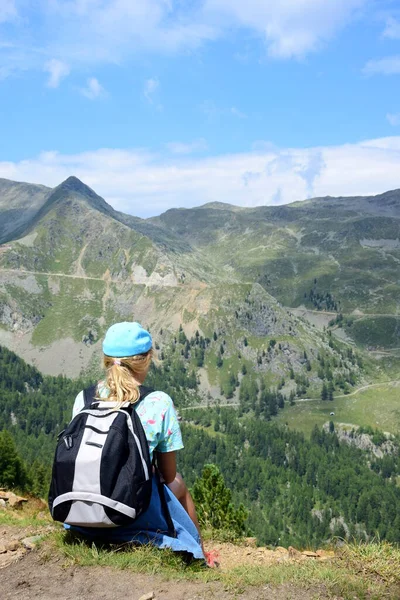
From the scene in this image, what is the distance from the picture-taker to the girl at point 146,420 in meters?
9.92

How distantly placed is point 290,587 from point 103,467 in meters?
4.46

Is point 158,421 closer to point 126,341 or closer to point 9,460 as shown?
point 126,341

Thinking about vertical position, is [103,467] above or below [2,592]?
above

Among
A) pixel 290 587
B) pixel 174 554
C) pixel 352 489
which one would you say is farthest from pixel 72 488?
pixel 352 489

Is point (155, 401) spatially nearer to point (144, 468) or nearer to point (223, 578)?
point (144, 468)

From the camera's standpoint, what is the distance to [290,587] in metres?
9.68

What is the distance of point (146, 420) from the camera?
9883 mm

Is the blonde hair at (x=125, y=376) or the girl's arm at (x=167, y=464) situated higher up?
the blonde hair at (x=125, y=376)

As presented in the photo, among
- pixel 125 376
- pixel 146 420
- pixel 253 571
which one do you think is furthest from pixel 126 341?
pixel 253 571

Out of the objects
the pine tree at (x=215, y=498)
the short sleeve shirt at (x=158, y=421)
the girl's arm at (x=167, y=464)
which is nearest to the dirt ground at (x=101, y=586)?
the girl's arm at (x=167, y=464)

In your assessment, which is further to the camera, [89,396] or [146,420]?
[89,396]

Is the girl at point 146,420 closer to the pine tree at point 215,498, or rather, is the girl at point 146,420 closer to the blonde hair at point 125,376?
the blonde hair at point 125,376

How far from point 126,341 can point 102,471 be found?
8.49 ft

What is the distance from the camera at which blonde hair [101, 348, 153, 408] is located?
9820 mm
